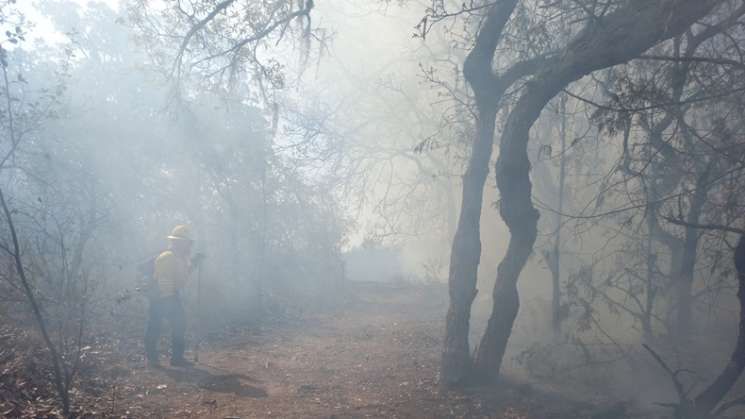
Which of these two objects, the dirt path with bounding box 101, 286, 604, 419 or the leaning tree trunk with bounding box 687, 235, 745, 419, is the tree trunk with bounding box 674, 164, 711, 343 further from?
the dirt path with bounding box 101, 286, 604, 419

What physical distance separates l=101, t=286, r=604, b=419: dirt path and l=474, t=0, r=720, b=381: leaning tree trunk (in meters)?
0.94

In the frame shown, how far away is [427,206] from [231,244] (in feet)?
30.9

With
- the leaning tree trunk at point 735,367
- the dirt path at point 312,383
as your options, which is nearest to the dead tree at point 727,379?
the leaning tree trunk at point 735,367

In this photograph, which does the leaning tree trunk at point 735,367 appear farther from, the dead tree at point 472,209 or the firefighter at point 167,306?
the firefighter at point 167,306

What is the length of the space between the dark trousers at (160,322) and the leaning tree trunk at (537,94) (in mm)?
4265

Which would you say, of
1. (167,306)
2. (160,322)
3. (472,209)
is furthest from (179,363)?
(472,209)

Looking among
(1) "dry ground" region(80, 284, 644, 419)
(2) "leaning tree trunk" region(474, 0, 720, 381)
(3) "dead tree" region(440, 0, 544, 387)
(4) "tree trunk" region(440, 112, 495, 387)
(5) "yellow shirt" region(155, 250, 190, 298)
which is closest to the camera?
(2) "leaning tree trunk" region(474, 0, 720, 381)

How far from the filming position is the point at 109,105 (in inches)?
477

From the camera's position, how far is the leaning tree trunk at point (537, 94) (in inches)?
224

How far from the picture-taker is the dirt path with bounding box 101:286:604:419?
6.39 m

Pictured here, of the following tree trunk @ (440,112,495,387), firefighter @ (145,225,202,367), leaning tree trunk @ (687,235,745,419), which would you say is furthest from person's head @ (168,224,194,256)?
leaning tree trunk @ (687,235,745,419)

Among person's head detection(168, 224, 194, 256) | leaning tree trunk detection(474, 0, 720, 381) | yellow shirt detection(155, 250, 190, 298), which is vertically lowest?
yellow shirt detection(155, 250, 190, 298)

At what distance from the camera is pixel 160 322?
26.9ft

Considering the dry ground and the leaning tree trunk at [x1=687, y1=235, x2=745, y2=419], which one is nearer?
the leaning tree trunk at [x1=687, y1=235, x2=745, y2=419]
